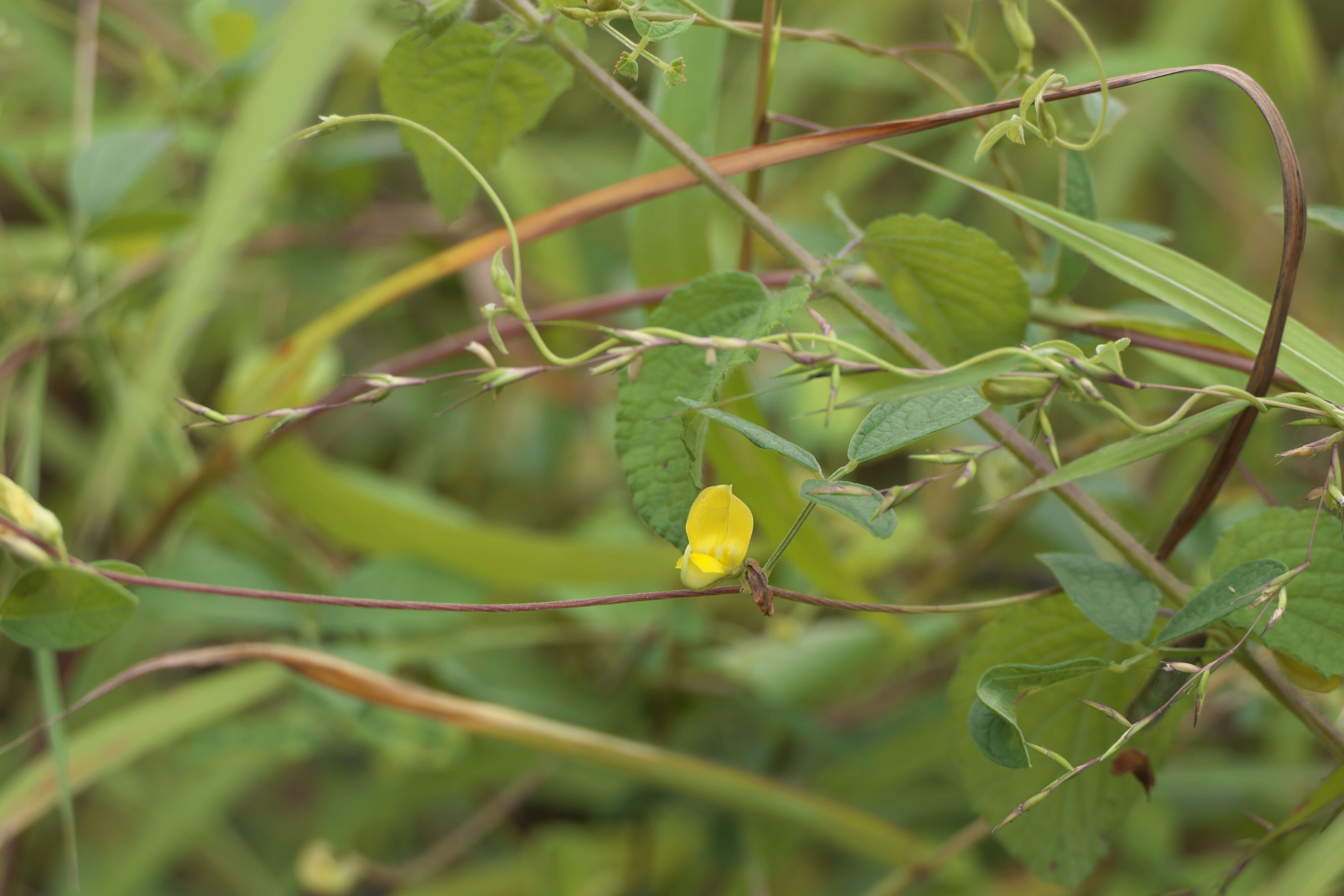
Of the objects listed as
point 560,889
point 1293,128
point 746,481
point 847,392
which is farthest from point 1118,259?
point 1293,128

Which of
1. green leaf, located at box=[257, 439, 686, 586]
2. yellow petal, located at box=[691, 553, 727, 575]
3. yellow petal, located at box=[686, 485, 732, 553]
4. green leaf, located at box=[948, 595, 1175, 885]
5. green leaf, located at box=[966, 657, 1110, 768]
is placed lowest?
green leaf, located at box=[257, 439, 686, 586]

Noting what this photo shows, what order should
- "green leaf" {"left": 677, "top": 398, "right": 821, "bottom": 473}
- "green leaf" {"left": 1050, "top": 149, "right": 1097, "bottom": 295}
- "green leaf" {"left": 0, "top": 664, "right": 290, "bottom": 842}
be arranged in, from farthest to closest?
"green leaf" {"left": 0, "top": 664, "right": 290, "bottom": 842}
"green leaf" {"left": 1050, "top": 149, "right": 1097, "bottom": 295}
"green leaf" {"left": 677, "top": 398, "right": 821, "bottom": 473}

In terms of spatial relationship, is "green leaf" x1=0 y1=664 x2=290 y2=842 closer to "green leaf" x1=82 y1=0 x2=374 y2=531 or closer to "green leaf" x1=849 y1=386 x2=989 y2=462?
"green leaf" x1=82 y1=0 x2=374 y2=531

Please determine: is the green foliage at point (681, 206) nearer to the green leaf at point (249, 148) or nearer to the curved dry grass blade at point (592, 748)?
the green leaf at point (249, 148)

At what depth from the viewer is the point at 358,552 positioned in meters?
0.79

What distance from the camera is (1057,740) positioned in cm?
37

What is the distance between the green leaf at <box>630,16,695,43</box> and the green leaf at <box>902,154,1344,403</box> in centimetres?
12

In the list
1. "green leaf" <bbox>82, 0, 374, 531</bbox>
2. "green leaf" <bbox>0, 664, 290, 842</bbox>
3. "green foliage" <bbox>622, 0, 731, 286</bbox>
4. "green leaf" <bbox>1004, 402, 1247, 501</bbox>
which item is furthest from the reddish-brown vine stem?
"green leaf" <bbox>0, 664, 290, 842</bbox>

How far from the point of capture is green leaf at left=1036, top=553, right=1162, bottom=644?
0.33 metres

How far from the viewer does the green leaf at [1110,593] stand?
1.07 feet

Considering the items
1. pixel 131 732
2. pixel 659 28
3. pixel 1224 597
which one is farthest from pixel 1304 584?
pixel 131 732

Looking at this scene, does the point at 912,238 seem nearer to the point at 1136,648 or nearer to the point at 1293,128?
the point at 1136,648

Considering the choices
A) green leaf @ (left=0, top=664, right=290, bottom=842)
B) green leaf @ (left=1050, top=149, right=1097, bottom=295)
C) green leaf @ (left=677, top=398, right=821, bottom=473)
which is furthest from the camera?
green leaf @ (left=0, top=664, right=290, bottom=842)

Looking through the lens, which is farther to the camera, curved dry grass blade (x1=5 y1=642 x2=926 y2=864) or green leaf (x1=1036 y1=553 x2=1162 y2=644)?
curved dry grass blade (x1=5 y1=642 x2=926 y2=864)
